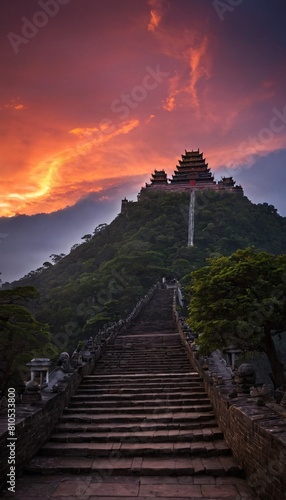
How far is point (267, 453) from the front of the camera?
17.5 ft

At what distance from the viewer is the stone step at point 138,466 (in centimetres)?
666

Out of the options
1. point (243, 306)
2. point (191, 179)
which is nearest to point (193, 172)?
point (191, 179)

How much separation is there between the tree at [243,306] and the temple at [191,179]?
238ft

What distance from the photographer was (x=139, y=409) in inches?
382

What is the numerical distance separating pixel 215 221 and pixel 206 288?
60099mm

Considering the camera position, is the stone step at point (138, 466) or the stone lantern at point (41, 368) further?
the stone lantern at point (41, 368)

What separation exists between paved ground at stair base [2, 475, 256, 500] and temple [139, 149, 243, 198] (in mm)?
80266

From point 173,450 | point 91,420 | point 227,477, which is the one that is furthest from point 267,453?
point 91,420

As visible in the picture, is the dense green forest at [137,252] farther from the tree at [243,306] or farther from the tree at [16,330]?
the tree at [243,306]

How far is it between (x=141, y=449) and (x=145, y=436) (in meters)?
0.56

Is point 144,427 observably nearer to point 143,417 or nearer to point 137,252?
point 143,417

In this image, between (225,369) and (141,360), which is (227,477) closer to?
(225,369)

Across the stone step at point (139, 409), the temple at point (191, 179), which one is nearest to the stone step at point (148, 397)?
the stone step at point (139, 409)

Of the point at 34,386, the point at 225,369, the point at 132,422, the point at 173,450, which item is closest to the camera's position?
the point at 173,450
